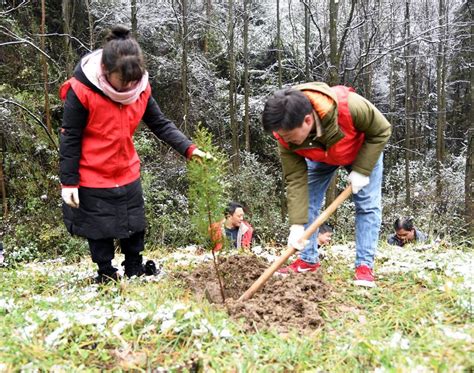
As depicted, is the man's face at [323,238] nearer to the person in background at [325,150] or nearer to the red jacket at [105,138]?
the person in background at [325,150]

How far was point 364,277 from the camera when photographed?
3.16m

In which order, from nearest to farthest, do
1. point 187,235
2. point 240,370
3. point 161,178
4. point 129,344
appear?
point 240,370 → point 129,344 → point 187,235 → point 161,178

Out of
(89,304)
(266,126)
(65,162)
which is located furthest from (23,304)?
(266,126)

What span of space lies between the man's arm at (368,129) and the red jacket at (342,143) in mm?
45

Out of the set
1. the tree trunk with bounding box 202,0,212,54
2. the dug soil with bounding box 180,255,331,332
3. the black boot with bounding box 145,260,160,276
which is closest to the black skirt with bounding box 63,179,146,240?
the black boot with bounding box 145,260,160,276

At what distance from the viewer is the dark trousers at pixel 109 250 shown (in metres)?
3.12

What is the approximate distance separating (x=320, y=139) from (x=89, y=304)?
193cm

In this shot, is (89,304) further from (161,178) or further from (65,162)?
(161,178)

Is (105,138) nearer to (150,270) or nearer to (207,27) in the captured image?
(150,270)

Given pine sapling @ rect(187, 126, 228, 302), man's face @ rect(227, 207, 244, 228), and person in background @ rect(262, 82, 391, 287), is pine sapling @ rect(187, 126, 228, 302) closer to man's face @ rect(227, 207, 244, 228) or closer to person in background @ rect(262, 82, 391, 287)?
person in background @ rect(262, 82, 391, 287)

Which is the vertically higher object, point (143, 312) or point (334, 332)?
point (143, 312)

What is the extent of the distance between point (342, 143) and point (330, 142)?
0.49 ft

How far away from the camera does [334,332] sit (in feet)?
7.73

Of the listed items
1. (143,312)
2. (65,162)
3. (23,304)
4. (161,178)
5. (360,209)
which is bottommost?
(161,178)
